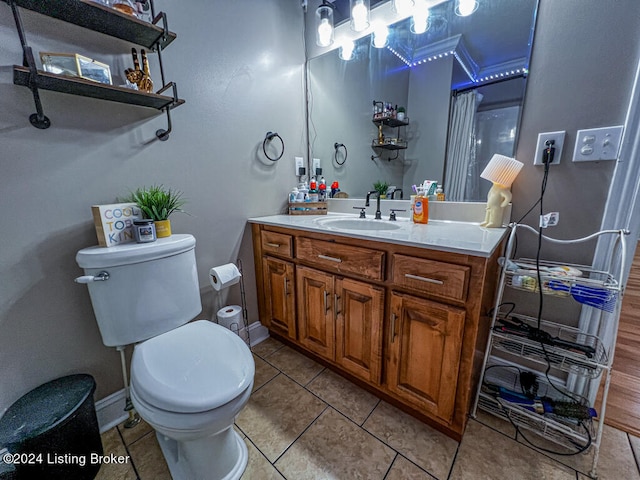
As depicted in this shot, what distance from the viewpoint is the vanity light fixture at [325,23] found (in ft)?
5.02

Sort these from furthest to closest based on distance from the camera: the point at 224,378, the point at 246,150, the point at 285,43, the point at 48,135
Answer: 1. the point at 285,43
2. the point at 246,150
3. the point at 48,135
4. the point at 224,378

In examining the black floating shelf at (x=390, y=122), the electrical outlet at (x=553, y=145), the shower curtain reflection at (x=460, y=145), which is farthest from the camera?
the black floating shelf at (x=390, y=122)

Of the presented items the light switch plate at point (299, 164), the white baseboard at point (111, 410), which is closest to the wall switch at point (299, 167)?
the light switch plate at point (299, 164)

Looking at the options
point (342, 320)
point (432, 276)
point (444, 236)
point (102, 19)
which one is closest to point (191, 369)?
point (342, 320)

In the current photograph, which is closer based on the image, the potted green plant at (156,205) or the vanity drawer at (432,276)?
the vanity drawer at (432,276)

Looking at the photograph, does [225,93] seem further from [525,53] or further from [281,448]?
[281,448]

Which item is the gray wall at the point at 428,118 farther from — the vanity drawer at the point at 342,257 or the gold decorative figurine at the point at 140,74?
the gold decorative figurine at the point at 140,74

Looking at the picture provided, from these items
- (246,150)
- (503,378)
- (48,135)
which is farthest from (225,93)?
(503,378)

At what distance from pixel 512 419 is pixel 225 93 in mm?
2132

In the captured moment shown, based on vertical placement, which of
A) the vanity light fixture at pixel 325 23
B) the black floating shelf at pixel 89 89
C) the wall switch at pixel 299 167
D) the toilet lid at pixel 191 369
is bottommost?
the toilet lid at pixel 191 369

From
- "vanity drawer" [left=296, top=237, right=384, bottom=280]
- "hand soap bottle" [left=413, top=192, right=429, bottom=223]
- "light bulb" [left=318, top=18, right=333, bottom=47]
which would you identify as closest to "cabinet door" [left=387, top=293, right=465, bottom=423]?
"vanity drawer" [left=296, top=237, right=384, bottom=280]

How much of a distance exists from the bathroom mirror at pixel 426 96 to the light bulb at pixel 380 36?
29 millimetres

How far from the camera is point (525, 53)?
1088mm

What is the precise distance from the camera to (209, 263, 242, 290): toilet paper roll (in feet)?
4.39
